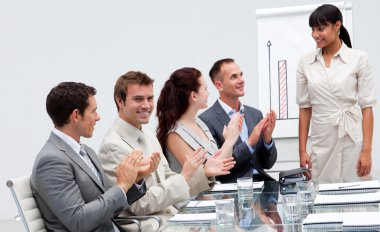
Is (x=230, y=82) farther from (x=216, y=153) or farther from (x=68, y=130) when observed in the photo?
(x=68, y=130)

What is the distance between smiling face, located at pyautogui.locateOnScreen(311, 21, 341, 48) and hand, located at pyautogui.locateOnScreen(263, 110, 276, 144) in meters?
0.54

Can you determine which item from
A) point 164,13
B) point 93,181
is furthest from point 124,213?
point 164,13

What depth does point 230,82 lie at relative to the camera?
443 cm

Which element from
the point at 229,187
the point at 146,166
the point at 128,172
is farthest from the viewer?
the point at 229,187

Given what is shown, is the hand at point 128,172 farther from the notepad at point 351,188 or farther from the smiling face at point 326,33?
the smiling face at point 326,33

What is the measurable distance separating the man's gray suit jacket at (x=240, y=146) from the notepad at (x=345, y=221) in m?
1.82

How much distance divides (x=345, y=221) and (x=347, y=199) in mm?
586

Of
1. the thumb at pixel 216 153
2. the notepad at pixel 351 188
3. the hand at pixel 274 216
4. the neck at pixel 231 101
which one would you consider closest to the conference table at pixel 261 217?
the hand at pixel 274 216

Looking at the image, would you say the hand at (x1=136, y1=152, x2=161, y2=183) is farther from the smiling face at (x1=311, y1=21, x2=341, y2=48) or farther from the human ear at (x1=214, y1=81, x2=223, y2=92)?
the smiling face at (x1=311, y1=21, x2=341, y2=48)

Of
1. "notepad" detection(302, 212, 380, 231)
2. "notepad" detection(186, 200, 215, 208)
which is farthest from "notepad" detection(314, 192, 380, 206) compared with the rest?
"notepad" detection(186, 200, 215, 208)

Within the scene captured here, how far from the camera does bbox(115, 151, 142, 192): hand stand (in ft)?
9.28

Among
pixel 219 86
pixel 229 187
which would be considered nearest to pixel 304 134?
pixel 219 86

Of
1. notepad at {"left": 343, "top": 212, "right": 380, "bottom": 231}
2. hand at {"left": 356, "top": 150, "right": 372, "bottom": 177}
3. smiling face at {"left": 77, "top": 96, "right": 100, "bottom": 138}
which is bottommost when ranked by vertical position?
hand at {"left": 356, "top": 150, "right": 372, "bottom": 177}

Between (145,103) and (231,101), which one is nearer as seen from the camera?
(145,103)
